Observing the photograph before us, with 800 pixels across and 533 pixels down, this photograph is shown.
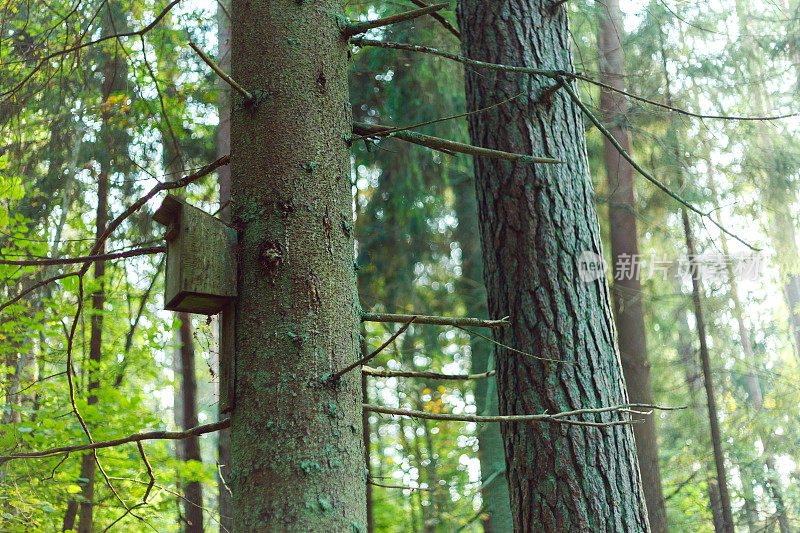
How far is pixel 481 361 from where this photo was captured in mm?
7602

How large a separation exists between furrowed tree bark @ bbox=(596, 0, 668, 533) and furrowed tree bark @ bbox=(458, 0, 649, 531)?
332 cm

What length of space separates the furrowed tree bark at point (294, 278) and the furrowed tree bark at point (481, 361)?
16.7ft

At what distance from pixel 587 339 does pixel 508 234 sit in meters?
0.66

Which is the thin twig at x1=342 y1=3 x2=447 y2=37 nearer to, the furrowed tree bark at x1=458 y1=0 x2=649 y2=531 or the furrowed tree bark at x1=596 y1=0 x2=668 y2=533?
the furrowed tree bark at x1=458 y1=0 x2=649 y2=531

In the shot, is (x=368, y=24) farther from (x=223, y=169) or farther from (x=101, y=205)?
(x=101, y=205)

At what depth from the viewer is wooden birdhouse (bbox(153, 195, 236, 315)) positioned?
140 centimetres

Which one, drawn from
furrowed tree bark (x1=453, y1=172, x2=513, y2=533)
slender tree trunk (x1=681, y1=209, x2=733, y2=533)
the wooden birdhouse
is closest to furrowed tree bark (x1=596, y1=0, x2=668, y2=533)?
slender tree trunk (x1=681, y1=209, x2=733, y2=533)

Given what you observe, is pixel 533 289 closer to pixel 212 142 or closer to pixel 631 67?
pixel 212 142

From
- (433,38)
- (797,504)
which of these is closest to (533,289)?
(433,38)

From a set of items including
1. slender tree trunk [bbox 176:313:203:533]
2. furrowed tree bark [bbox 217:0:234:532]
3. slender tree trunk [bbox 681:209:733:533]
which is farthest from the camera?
slender tree trunk [bbox 681:209:733:533]

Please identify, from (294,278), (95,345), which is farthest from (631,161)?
(95,345)

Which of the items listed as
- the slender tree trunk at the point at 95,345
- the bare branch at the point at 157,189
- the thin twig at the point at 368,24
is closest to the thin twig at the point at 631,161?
the thin twig at the point at 368,24

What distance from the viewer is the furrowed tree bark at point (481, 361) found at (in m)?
6.97

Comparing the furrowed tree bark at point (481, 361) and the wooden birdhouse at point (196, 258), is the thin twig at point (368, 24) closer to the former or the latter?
the wooden birdhouse at point (196, 258)
